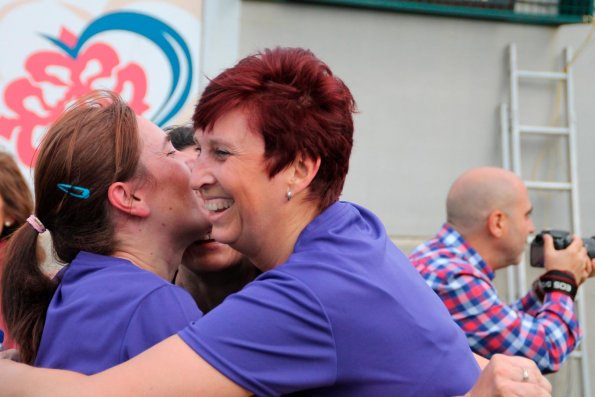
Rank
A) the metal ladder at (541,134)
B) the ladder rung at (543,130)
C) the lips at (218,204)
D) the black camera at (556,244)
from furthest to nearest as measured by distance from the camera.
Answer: the ladder rung at (543,130) → the metal ladder at (541,134) → the black camera at (556,244) → the lips at (218,204)

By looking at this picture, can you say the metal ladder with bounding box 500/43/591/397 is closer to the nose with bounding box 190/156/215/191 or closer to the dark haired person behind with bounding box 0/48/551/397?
the dark haired person behind with bounding box 0/48/551/397

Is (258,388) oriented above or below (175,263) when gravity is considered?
below

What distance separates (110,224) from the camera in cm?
199

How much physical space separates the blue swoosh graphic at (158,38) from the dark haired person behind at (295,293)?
3214mm

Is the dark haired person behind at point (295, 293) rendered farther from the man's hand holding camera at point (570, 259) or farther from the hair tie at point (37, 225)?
the man's hand holding camera at point (570, 259)

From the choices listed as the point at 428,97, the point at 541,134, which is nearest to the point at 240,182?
the point at 428,97

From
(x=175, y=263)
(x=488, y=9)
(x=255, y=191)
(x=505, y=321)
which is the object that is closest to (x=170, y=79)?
(x=488, y=9)

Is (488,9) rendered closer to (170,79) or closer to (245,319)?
(170,79)

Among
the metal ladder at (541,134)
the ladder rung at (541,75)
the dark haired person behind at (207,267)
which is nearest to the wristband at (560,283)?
the dark haired person behind at (207,267)

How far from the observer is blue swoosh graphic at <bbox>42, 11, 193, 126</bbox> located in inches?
197

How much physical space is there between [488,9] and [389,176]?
1.20 m

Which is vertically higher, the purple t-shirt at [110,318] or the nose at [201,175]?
the nose at [201,175]

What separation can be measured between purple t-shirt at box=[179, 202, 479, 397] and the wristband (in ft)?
6.22

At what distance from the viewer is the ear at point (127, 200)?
6.43 feet
